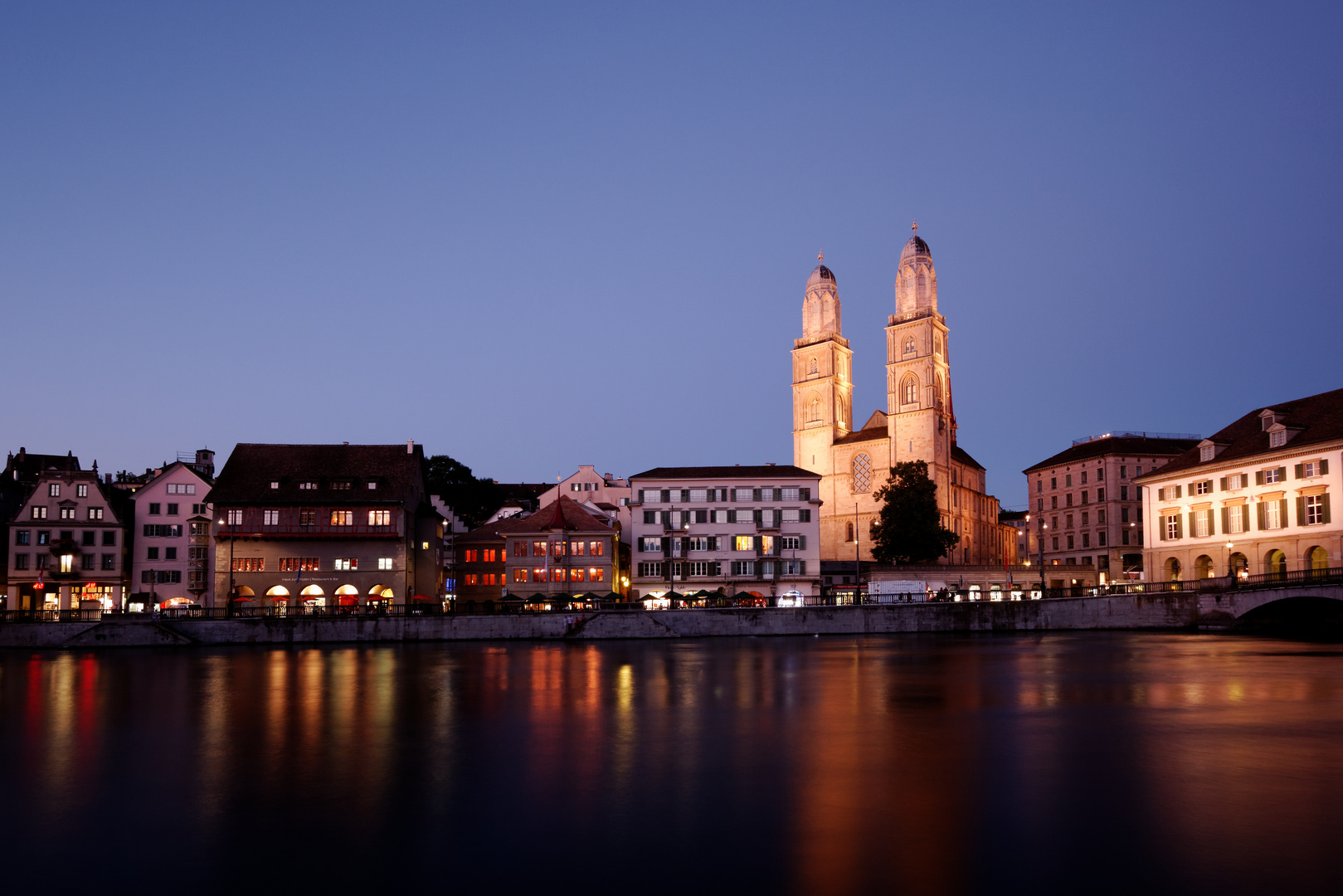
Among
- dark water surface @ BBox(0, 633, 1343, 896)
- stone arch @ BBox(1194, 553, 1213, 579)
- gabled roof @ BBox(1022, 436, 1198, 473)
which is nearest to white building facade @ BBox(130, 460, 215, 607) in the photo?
dark water surface @ BBox(0, 633, 1343, 896)

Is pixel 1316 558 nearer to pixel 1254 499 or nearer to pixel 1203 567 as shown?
pixel 1254 499

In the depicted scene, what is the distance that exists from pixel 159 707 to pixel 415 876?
22.9 m

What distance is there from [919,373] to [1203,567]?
58.7 m

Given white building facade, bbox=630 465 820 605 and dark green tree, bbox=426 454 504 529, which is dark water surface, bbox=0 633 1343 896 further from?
dark green tree, bbox=426 454 504 529

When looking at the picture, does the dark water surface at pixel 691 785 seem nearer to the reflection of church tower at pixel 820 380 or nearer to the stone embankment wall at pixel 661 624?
the stone embankment wall at pixel 661 624

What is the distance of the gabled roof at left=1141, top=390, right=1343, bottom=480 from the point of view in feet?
223

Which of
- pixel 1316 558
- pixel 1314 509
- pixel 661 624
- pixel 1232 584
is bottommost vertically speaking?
pixel 661 624

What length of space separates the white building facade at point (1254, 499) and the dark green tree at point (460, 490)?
73.7m

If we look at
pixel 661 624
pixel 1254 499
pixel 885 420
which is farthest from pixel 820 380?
pixel 661 624

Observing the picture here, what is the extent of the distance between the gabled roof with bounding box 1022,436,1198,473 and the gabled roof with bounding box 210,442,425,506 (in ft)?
241

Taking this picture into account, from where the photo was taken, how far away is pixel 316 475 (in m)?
82.0

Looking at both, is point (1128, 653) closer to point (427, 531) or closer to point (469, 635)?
point (469, 635)

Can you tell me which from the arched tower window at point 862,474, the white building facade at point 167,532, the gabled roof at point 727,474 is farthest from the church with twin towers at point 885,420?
the white building facade at point 167,532

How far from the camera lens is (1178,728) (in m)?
24.3
